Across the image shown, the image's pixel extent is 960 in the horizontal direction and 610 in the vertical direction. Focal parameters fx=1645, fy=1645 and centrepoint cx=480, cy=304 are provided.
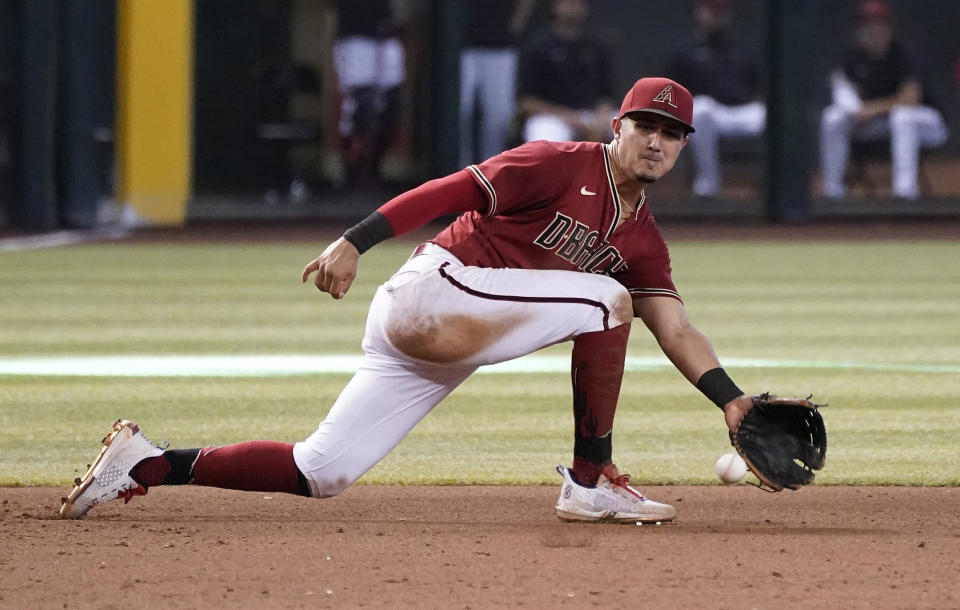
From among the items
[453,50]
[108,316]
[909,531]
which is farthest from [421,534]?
[453,50]

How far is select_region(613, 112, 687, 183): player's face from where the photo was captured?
4277 millimetres

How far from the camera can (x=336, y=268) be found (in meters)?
3.89

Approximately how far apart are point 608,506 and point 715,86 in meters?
11.5

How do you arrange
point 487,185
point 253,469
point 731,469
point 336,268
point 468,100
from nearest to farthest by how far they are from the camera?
1. point 336,268
2. point 487,185
3. point 253,469
4. point 731,469
5. point 468,100

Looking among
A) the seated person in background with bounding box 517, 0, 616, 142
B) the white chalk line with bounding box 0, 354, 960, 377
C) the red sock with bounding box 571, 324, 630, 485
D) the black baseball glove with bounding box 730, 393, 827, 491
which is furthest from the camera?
the seated person in background with bounding box 517, 0, 616, 142

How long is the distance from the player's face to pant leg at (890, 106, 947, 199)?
12.0 meters

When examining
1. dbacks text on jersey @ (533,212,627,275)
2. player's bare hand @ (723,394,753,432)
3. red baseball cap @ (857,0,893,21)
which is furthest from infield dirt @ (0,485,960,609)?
red baseball cap @ (857,0,893,21)

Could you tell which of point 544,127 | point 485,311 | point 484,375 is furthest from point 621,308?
point 544,127

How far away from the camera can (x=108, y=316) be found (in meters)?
9.09

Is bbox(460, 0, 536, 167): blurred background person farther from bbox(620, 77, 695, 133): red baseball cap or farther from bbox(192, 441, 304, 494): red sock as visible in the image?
bbox(192, 441, 304, 494): red sock

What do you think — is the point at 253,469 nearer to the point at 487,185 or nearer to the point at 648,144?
the point at 487,185

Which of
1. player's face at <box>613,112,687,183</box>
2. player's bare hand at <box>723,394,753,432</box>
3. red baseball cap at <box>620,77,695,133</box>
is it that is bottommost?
player's bare hand at <box>723,394,753,432</box>

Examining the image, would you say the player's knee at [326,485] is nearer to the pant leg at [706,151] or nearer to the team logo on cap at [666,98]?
the team logo on cap at [666,98]

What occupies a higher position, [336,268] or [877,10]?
[877,10]
